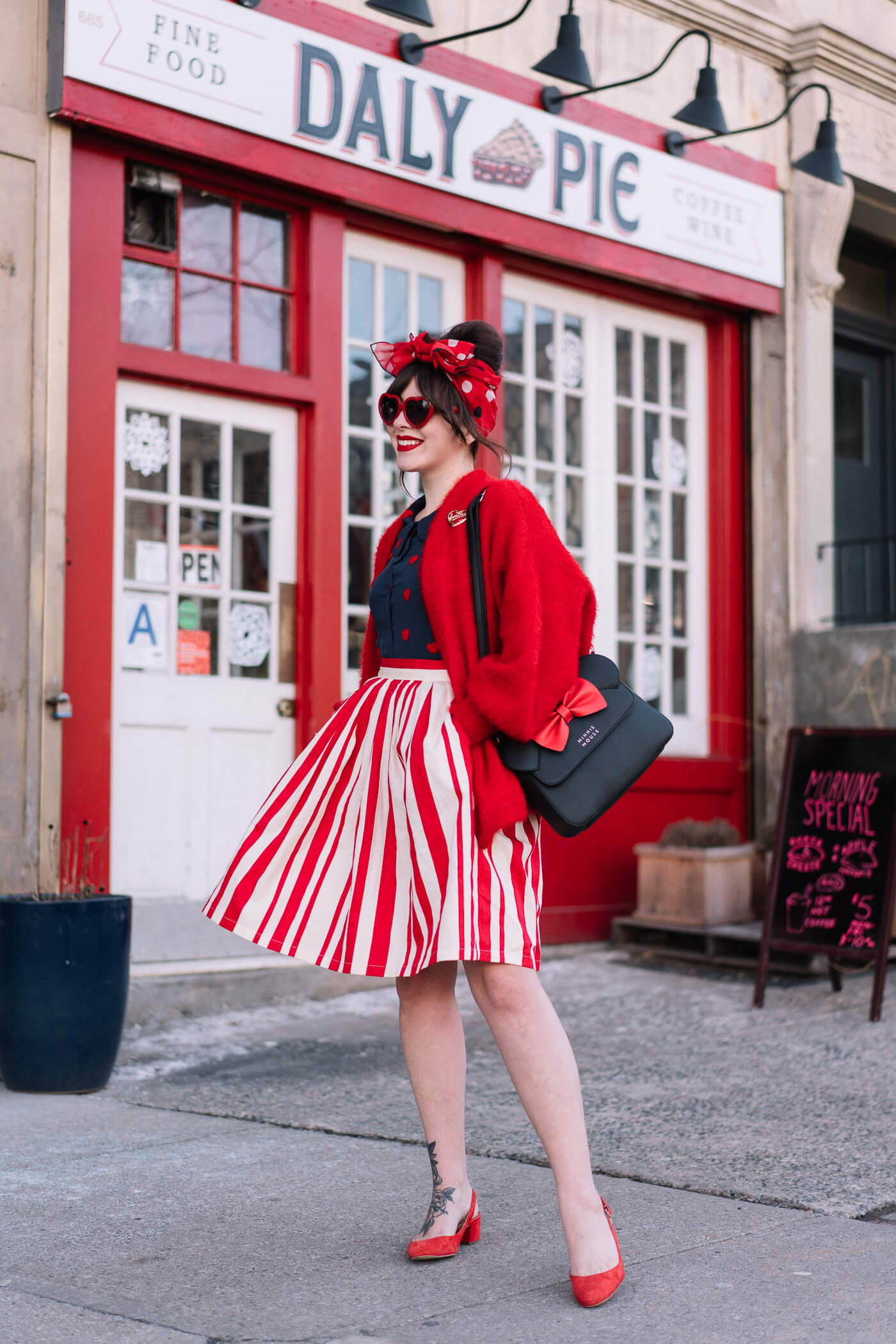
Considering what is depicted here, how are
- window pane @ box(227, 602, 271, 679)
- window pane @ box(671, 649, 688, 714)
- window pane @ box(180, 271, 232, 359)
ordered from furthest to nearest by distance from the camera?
1. window pane @ box(671, 649, 688, 714)
2. window pane @ box(227, 602, 271, 679)
3. window pane @ box(180, 271, 232, 359)

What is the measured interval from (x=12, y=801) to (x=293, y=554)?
1779mm

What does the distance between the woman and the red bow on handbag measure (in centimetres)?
5

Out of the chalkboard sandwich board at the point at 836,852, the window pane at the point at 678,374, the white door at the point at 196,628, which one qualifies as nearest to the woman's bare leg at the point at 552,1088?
the chalkboard sandwich board at the point at 836,852

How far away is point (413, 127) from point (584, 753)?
463 cm

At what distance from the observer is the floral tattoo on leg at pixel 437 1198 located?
3152 millimetres

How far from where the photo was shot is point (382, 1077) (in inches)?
198

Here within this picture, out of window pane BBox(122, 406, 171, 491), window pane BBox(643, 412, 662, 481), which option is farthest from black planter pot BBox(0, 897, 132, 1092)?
window pane BBox(643, 412, 662, 481)

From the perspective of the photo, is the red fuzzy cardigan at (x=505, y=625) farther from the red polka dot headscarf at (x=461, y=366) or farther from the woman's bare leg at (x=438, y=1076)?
the woman's bare leg at (x=438, y=1076)

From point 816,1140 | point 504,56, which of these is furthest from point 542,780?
point 504,56

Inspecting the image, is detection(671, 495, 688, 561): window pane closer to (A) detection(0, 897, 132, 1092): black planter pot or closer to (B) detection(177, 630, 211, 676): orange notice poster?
(B) detection(177, 630, 211, 676): orange notice poster

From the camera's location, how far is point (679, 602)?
27.6 feet

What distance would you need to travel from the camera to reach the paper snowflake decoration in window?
20.4 feet

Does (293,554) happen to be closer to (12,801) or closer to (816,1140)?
(12,801)

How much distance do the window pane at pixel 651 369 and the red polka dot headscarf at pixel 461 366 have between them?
16.8 feet
